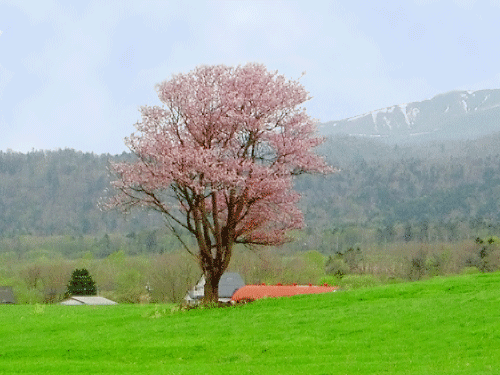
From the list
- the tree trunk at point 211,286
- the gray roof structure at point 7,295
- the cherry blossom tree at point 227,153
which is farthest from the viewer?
Result: the gray roof structure at point 7,295

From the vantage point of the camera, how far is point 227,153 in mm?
31203

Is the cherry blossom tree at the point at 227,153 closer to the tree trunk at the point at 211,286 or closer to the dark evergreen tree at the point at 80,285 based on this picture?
the tree trunk at the point at 211,286

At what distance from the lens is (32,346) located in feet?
74.4

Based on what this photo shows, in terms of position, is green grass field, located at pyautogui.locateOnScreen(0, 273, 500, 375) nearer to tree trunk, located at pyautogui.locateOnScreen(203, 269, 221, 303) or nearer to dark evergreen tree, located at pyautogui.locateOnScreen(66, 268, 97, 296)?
tree trunk, located at pyautogui.locateOnScreen(203, 269, 221, 303)

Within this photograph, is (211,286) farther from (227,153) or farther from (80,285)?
(80,285)

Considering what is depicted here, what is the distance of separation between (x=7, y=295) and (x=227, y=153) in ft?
275

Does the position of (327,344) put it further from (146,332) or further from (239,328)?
(146,332)

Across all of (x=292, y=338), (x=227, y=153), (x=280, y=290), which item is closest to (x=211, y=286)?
(x=227, y=153)

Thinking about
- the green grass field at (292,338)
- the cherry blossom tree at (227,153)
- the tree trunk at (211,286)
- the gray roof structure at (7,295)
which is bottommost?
the gray roof structure at (7,295)

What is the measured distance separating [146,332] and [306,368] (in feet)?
30.3

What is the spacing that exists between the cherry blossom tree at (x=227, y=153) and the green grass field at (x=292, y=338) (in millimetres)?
4436

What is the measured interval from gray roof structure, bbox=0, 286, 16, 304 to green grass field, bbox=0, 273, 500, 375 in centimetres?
7808

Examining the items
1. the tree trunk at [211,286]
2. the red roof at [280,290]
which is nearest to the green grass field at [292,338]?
the tree trunk at [211,286]

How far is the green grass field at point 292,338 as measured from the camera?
16.6 meters
